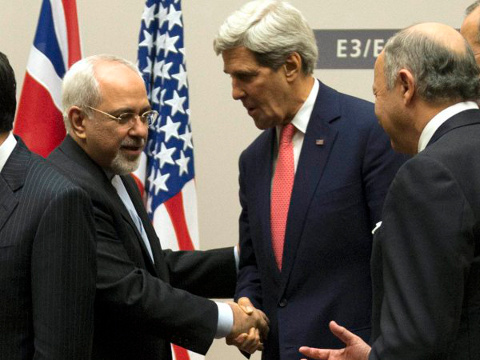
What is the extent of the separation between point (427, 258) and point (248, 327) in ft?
4.10

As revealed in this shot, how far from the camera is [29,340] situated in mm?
2275

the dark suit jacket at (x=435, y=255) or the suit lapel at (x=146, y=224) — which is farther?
the suit lapel at (x=146, y=224)

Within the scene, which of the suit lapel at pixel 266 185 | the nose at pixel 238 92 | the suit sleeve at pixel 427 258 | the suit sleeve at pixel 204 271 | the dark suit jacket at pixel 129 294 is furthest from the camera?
the suit sleeve at pixel 204 271

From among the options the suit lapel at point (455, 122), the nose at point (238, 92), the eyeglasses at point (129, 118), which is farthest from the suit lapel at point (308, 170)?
the suit lapel at point (455, 122)

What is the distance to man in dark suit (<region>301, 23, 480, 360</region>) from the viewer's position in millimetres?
1911

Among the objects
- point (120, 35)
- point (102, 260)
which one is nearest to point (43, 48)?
point (120, 35)

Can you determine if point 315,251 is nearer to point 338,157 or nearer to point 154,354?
point 338,157

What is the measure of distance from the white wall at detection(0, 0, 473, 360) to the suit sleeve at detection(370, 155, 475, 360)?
3.04m

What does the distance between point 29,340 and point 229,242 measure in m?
2.80

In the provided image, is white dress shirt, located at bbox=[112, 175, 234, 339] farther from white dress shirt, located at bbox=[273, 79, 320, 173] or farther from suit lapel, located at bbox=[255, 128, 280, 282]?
white dress shirt, located at bbox=[273, 79, 320, 173]

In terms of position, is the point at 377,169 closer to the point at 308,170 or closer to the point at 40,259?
the point at 308,170

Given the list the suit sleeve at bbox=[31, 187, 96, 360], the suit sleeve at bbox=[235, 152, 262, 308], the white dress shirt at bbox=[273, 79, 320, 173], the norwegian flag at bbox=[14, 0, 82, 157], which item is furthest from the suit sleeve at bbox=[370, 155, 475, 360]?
the norwegian flag at bbox=[14, 0, 82, 157]

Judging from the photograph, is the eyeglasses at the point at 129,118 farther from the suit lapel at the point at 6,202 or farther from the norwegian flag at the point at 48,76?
the norwegian flag at the point at 48,76

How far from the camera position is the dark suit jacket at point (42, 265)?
2.23 metres
